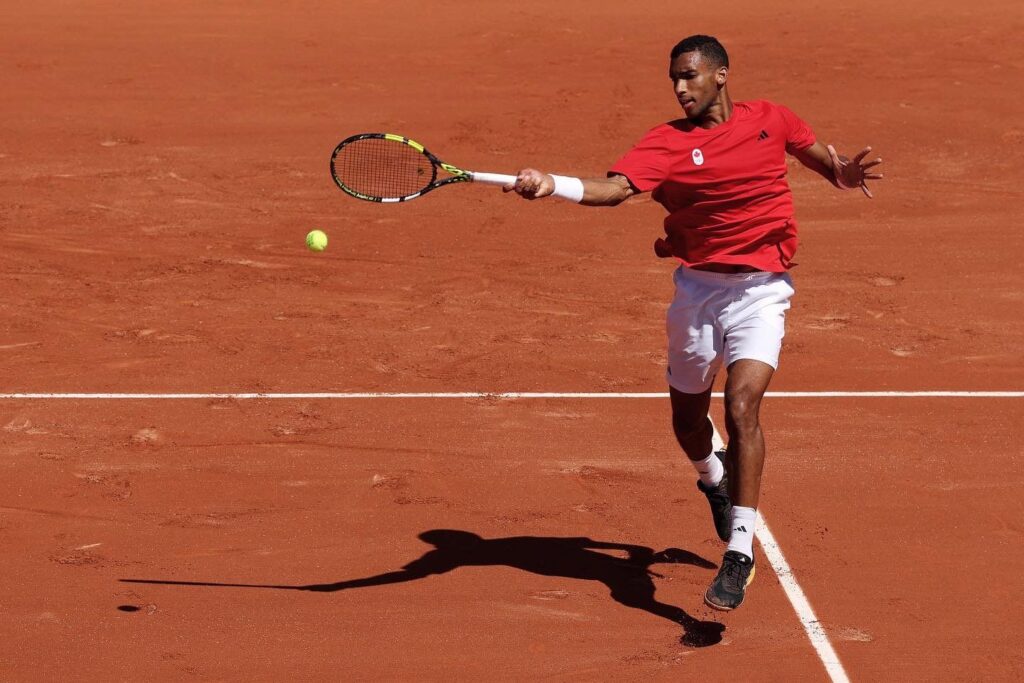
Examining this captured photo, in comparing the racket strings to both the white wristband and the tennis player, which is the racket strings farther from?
the white wristband

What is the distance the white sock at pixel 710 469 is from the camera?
23.2 feet

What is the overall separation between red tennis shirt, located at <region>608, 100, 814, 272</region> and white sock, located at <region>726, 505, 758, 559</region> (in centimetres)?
108

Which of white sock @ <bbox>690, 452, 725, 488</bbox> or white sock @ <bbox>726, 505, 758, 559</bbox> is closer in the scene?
white sock @ <bbox>726, 505, 758, 559</bbox>

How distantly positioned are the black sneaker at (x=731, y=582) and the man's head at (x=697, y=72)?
1.93 m

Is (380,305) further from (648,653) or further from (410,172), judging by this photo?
(648,653)

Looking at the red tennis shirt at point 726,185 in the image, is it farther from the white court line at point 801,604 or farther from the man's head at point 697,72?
the white court line at point 801,604

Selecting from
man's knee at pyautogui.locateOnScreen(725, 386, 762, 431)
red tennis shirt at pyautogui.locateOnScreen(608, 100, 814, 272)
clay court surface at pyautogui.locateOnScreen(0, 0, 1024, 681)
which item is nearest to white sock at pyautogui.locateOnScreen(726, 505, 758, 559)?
man's knee at pyautogui.locateOnScreen(725, 386, 762, 431)

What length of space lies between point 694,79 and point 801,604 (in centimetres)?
247

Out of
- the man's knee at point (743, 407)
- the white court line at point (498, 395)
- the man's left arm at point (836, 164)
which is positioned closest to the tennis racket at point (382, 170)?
the white court line at point (498, 395)

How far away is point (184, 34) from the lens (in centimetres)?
1975

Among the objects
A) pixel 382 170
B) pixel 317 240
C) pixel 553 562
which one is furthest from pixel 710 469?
pixel 317 240

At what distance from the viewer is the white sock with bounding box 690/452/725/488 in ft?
23.2

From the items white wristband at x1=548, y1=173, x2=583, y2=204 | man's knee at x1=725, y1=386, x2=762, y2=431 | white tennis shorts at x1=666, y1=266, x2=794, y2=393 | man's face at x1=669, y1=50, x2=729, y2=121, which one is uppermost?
man's face at x1=669, y1=50, x2=729, y2=121

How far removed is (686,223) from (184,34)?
14737mm
